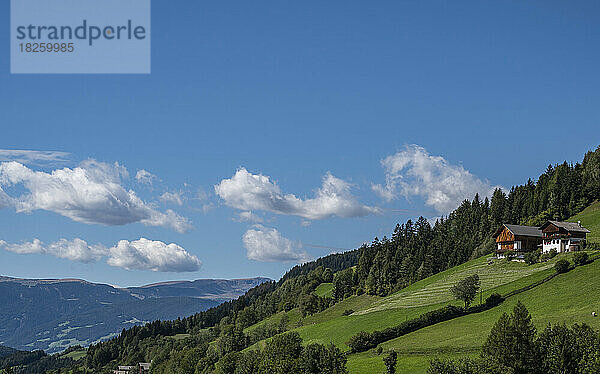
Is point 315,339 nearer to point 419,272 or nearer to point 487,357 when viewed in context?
point 419,272

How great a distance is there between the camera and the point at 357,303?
19312 centimetres

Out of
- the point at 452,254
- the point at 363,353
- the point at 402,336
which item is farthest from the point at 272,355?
the point at 452,254

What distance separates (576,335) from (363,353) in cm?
5041

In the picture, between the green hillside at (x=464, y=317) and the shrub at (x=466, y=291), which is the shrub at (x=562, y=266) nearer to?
the green hillside at (x=464, y=317)

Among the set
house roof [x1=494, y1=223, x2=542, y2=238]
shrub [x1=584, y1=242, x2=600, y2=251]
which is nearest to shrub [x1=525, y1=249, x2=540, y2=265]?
shrub [x1=584, y1=242, x2=600, y2=251]

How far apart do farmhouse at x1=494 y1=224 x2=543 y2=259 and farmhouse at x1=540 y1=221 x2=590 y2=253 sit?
7.60 metres

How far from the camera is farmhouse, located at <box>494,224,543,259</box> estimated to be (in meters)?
159

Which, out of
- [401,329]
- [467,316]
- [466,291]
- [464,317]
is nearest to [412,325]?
[401,329]

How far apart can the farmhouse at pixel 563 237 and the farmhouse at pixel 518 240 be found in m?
7.60

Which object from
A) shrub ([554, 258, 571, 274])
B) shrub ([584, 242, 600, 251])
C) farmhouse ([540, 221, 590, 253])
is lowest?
shrub ([554, 258, 571, 274])

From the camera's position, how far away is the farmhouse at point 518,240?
522ft

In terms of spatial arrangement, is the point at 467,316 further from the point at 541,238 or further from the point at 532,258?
the point at 541,238

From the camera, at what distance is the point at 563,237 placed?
475 ft

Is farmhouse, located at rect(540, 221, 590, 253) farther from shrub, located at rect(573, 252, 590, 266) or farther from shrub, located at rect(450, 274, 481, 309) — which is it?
shrub, located at rect(450, 274, 481, 309)
